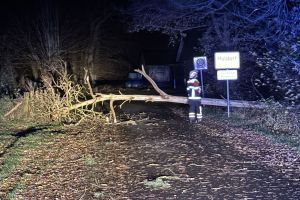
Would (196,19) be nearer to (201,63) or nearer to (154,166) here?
(201,63)

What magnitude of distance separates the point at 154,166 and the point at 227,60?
8.20 metres

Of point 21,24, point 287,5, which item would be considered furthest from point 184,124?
point 21,24

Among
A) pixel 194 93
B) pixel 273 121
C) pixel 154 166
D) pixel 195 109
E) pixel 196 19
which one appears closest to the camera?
pixel 154 166

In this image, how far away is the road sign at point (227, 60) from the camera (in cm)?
1670

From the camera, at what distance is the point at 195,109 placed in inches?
658

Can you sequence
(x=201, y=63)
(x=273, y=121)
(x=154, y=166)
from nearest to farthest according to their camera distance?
1. (x=154, y=166)
2. (x=273, y=121)
3. (x=201, y=63)

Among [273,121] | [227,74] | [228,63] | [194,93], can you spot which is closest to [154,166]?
[273,121]

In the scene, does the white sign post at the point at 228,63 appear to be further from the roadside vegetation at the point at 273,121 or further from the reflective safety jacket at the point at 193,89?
the roadside vegetation at the point at 273,121

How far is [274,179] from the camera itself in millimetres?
8383

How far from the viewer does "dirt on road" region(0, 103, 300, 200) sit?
25.5 feet

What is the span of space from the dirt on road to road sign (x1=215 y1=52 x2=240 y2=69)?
Answer: 299 cm

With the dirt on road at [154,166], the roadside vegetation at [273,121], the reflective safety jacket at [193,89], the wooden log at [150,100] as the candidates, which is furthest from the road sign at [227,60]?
the dirt on road at [154,166]

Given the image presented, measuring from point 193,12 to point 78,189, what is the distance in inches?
543

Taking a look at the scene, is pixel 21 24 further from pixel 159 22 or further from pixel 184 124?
pixel 184 124
